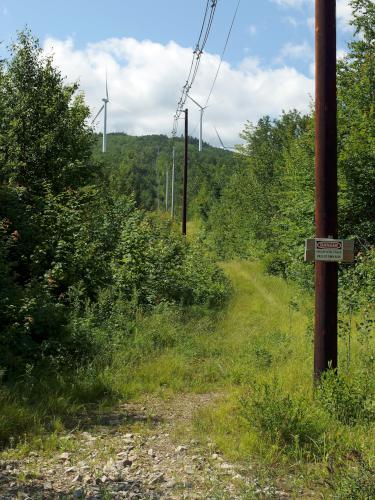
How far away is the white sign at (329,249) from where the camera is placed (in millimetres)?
5520

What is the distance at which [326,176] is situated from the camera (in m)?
5.63

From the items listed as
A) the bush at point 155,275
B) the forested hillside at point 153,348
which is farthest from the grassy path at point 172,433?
the bush at point 155,275

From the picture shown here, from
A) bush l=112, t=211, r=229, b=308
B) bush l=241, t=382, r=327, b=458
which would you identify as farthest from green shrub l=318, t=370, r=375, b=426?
bush l=112, t=211, r=229, b=308

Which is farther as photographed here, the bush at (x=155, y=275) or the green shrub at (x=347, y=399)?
the bush at (x=155, y=275)

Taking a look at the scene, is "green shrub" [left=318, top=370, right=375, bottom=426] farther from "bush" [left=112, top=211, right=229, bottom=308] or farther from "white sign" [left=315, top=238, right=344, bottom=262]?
"bush" [left=112, top=211, right=229, bottom=308]

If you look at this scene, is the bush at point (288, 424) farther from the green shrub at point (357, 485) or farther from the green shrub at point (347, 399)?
the green shrub at point (357, 485)

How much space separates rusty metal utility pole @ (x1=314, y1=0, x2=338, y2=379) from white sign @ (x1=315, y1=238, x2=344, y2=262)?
0.38 ft

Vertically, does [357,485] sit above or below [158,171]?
below

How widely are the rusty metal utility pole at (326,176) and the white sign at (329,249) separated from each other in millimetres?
115

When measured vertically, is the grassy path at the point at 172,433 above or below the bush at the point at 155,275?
below

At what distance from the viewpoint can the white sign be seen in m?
5.52

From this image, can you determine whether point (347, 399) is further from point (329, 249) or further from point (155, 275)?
point (155, 275)

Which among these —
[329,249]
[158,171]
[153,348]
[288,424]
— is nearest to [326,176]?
[329,249]

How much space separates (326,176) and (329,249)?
851mm
